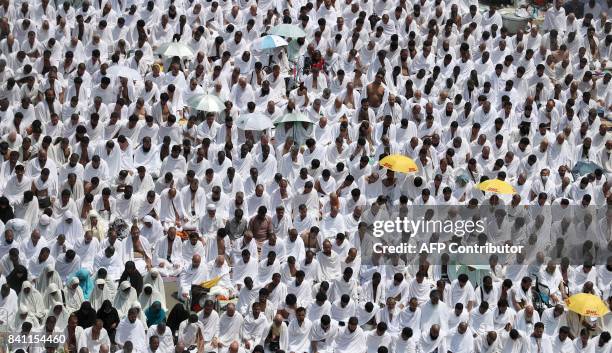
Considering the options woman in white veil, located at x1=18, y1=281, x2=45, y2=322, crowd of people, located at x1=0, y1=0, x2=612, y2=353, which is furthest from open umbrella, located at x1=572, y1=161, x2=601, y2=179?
woman in white veil, located at x1=18, y1=281, x2=45, y2=322

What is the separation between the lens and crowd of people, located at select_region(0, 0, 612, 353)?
2231 centimetres

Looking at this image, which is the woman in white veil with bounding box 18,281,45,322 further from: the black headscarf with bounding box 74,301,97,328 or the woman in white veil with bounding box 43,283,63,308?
the black headscarf with bounding box 74,301,97,328

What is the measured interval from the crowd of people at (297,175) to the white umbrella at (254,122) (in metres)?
0.09

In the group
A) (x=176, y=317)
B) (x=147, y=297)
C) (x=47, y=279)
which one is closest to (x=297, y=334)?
(x=176, y=317)

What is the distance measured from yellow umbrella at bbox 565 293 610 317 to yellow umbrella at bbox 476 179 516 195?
273cm

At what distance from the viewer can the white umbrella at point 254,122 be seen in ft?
87.2

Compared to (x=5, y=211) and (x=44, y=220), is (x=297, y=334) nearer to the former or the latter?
(x=44, y=220)

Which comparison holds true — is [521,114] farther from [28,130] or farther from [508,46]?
[28,130]

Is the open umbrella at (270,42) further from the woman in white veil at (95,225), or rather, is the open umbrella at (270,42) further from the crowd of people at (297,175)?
the woman in white veil at (95,225)

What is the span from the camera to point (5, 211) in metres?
24.2

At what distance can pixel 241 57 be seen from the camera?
29828 mm

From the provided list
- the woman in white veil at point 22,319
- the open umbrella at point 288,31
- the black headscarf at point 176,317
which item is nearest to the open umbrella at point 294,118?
the open umbrella at point 288,31

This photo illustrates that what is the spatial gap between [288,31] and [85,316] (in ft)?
32.6

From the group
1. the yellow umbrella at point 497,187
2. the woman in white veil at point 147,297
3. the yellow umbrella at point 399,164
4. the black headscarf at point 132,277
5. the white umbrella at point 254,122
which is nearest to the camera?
the woman in white veil at point 147,297
